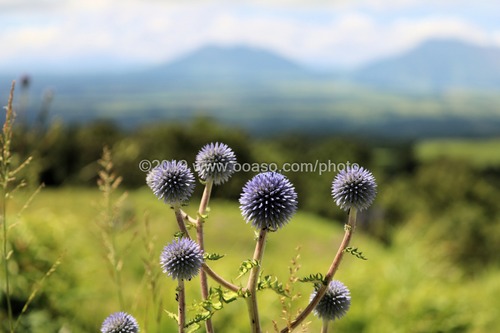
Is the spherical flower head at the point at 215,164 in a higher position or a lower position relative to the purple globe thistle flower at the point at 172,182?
higher

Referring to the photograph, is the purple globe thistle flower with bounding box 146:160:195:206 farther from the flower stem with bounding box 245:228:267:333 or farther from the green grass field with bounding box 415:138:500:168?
the green grass field with bounding box 415:138:500:168

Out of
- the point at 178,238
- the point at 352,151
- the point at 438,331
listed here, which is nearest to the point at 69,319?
the point at 438,331

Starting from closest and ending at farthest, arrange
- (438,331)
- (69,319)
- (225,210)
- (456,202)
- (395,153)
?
(69,319) → (438,331) → (225,210) → (456,202) → (395,153)

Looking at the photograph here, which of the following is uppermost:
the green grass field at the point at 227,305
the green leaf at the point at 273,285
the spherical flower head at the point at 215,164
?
the spherical flower head at the point at 215,164

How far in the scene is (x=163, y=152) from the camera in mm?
36062

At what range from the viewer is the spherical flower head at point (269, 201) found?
4.91 feet

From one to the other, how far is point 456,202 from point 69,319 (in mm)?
54499

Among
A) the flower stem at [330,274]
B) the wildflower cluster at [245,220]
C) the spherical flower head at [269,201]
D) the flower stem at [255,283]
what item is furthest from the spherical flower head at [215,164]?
the flower stem at [330,274]

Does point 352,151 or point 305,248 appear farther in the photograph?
point 352,151

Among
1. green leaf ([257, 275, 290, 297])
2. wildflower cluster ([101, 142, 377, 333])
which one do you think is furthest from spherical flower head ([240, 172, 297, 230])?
green leaf ([257, 275, 290, 297])

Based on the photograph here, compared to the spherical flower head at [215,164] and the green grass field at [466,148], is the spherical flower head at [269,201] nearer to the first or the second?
the spherical flower head at [215,164]

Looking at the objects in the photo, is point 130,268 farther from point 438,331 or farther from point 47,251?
point 438,331

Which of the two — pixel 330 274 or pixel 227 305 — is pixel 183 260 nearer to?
pixel 330 274

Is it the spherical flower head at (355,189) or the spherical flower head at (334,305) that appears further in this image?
the spherical flower head at (334,305)
